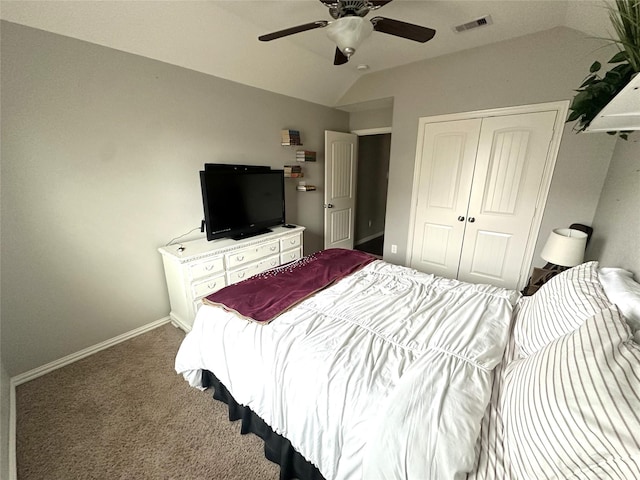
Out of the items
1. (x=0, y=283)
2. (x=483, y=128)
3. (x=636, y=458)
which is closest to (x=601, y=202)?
(x=483, y=128)

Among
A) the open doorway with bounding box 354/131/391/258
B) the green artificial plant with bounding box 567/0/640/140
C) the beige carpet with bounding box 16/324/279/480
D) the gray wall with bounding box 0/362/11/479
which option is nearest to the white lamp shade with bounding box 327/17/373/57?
the green artificial plant with bounding box 567/0/640/140

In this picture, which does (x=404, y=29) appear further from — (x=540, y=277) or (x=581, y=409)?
(x=540, y=277)

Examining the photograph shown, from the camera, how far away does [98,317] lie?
2.15m

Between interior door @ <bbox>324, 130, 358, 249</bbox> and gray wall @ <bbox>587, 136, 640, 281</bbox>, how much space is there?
2855 millimetres

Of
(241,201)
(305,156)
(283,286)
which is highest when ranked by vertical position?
(305,156)

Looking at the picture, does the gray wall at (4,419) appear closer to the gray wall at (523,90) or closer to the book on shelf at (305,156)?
the book on shelf at (305,156)

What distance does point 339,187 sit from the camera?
4047 mm

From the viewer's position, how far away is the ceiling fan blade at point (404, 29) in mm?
1527

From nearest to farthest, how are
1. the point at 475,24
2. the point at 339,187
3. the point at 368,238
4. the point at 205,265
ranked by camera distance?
the point at 475,24, the point at 205,265, the point at 339,187, the point at 368,238

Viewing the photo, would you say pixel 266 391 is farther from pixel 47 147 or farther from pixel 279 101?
pixel 279 101

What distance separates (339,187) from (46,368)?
3.66 m

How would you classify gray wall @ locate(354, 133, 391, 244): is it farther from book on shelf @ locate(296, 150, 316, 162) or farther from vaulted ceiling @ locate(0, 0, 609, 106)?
vaulted ceiling @ locate(0, 0, 609, 106)

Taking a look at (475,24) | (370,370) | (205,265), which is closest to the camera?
(370,370)

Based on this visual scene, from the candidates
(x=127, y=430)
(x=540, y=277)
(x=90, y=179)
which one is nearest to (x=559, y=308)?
(x=540, y=277)
